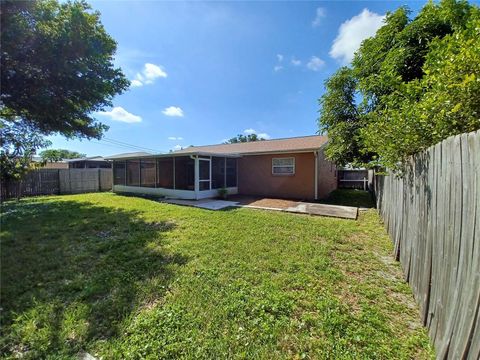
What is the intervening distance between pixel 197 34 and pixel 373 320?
9731 mm

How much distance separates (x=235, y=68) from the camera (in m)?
12.0

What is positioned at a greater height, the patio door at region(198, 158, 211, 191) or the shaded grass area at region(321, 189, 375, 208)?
the patio door at region(198, 158, 211, 191)

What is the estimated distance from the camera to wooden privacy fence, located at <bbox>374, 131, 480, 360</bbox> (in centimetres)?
153

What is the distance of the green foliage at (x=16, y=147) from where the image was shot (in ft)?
20.8

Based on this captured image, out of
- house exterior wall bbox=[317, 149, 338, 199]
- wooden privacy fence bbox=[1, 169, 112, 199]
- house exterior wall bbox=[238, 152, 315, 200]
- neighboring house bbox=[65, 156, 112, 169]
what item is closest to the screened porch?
house exterior wall bbox=[238, 152, 315, 200]

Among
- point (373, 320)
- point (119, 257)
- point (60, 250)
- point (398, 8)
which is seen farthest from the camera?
point (398, 8)

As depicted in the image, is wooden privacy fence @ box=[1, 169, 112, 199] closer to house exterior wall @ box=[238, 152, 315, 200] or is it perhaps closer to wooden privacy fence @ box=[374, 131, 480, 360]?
house exterior wall @ box=[238, 152, 315, 200]

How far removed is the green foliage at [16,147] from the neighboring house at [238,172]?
478 cm

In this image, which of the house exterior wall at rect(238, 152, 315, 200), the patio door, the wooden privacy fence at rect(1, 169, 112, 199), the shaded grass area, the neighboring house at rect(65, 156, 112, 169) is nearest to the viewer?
the shaded grass area

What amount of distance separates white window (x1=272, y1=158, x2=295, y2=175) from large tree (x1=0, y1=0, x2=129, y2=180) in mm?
8423

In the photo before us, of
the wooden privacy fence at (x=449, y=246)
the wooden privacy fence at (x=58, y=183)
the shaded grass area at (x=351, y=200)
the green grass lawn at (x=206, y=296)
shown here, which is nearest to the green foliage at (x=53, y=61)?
the wooden privacy fence at (x=58, y=183)

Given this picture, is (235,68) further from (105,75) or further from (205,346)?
(205,346)

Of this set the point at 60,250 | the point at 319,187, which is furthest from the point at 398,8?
the point at 60,250

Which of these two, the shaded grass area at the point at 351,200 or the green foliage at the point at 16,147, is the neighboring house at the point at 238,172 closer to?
the shaded grass area at the point at 351,200
